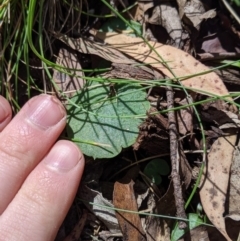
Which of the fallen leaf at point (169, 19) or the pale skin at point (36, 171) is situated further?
the fallen leaf at point (169, 19)

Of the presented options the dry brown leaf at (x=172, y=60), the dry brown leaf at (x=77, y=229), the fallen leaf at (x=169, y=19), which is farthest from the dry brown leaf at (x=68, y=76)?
the dry brown leaf at (x=77, y=229)

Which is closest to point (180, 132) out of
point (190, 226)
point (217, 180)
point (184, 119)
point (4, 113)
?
point (184, 119)

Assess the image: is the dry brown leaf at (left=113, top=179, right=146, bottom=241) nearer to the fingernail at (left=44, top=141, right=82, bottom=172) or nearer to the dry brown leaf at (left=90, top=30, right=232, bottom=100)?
the fingernail at (left=44, top=141, right=82, bottom=172)

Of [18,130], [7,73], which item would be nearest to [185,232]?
[18,130]

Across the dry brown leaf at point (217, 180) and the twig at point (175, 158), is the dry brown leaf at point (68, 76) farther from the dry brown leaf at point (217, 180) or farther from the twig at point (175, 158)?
the dry brown leaf at point (217, 180)

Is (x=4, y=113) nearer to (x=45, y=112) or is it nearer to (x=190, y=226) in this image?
(x=45, y=112)

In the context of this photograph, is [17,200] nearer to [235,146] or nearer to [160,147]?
[160,147]

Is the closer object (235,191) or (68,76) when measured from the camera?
(235,191)
